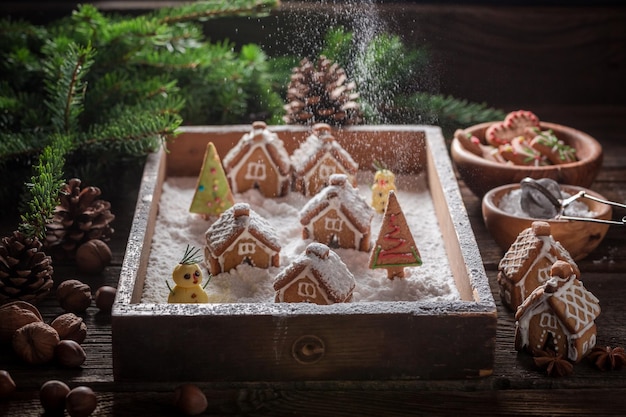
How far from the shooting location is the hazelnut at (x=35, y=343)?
1493mm

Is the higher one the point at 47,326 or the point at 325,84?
the point at 325,84

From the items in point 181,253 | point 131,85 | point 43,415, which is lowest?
point 43,415

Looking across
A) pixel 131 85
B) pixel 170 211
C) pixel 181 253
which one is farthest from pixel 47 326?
pixel 131 85

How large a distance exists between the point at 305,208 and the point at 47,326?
51cm

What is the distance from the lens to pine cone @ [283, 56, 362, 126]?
213cm

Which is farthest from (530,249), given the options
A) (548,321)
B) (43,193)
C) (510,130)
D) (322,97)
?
(43,193)

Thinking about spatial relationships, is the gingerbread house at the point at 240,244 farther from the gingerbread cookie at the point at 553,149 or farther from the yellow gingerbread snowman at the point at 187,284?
the gingerbread cookie at the point at 553,149

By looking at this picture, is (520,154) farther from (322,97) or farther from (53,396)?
(53,396)

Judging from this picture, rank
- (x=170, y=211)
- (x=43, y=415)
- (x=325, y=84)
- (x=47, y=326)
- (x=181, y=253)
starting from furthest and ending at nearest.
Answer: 1. (x=325, y=84)
2. (x=170, y=211)
3. (x=181, y=253)
4. (x=47, y=326)
5. (x=43, y=415)

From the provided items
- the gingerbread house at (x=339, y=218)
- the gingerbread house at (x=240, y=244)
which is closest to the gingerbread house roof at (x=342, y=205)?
the gingerbread house at (x=339, y=218)

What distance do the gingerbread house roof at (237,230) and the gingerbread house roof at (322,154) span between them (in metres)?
0.28

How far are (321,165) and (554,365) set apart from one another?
0.68 m

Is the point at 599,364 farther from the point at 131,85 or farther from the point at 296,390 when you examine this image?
the point at 131,85

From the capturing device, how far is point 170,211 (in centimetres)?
192
